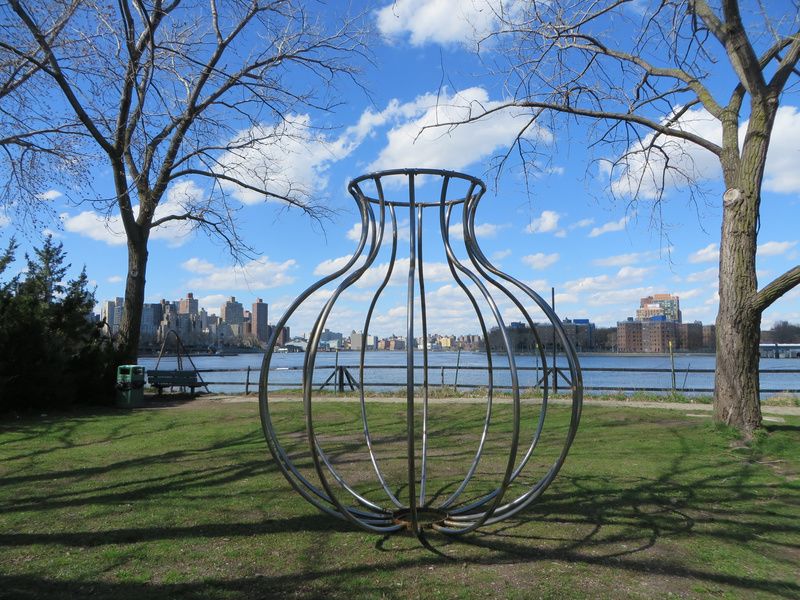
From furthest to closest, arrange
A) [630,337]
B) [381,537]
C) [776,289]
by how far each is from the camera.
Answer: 1. [630,337]
2. [776,289]
3. [381,537]

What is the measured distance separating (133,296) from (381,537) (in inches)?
461

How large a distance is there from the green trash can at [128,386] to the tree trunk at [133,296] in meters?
1.29

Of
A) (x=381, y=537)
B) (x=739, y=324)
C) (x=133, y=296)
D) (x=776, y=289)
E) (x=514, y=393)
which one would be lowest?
(x=381, y=537)

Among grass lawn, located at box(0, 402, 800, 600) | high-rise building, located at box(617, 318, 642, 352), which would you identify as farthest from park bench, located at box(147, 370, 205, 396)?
high-rise building, located at box(617, 318, 642, 352)

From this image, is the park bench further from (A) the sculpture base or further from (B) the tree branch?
(B) the tree branch

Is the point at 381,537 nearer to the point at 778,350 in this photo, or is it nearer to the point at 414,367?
the point at 414,367

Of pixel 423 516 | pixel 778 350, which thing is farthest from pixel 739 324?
pixel 778 350

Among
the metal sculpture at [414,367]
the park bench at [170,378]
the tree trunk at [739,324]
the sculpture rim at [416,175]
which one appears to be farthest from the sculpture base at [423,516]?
the park bench at [170,378]

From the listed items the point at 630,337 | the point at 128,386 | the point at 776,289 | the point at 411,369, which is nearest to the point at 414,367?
the point at 411,369

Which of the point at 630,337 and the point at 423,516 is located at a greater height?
the point at 630,337

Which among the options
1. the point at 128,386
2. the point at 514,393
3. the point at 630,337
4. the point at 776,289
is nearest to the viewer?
the point at 514,393

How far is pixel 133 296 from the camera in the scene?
13.8 meters

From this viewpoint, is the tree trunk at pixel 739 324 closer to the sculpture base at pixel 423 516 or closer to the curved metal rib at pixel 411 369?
the sculpture base at pixel 423 516

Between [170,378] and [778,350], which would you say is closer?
[170,378]
